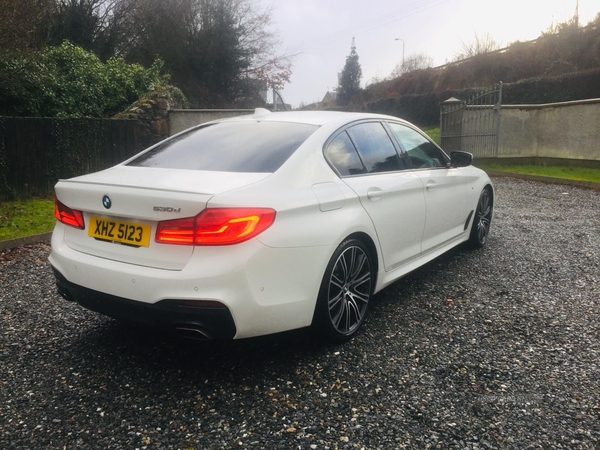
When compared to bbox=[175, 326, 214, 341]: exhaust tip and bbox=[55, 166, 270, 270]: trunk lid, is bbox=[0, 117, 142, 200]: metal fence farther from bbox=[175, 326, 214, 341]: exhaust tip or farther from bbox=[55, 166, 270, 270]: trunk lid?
bbox=[175, 326, 214, 341]: exhaust tip

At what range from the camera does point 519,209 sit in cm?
870

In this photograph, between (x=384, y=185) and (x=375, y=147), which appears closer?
(x=384, y=185)

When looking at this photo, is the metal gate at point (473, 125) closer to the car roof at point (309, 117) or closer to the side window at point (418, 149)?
the side window at point (418, 149)

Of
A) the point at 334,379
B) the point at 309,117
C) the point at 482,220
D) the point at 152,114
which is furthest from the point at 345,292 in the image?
the point at 152,114

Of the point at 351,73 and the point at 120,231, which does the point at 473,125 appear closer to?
the point at 120,231

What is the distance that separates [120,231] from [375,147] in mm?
2097

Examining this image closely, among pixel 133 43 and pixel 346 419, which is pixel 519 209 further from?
pixel 133 43

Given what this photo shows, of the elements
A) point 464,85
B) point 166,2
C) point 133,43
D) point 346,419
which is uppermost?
point 166,2

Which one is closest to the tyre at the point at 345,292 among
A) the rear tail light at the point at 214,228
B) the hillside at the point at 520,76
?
the rear tail light at the point at 214,228

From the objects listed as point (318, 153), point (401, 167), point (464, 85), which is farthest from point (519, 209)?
point (464, 85)

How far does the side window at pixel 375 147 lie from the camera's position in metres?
3.92

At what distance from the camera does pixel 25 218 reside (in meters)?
7.47

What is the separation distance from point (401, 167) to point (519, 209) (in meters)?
5.26

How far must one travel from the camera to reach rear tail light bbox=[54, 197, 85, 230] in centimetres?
315
